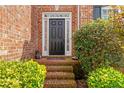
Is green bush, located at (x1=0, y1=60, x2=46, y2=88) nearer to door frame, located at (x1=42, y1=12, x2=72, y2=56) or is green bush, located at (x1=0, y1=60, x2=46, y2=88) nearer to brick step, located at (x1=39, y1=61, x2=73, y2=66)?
brick step, located at (x1=39, y1=61, x2=73, y2=66)

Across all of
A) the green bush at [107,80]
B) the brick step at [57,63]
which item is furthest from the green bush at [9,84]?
the brick step at [57,63]

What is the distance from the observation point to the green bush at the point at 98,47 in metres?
7.59

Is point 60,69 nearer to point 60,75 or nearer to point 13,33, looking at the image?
point 60,75

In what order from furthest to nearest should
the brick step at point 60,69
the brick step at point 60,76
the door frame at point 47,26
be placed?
the door frame at point 47,26
the brick step at point 60,69
the brick step at point 60,76

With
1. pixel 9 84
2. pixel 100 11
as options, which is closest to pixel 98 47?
pixel 9 84

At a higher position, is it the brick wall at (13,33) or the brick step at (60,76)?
the brick wall at (13,33)

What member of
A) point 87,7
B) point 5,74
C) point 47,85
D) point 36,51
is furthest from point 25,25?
point 5,74

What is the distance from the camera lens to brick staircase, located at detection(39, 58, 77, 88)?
7.48m

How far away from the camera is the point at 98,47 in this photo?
7660 mm

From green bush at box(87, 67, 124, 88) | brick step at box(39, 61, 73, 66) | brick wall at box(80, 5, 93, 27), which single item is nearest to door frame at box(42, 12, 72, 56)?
brick wall at box(80, 5, 93, 27)

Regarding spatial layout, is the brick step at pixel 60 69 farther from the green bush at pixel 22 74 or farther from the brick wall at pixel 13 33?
the green bush at pixel 22 74

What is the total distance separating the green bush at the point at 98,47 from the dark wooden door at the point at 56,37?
465cm

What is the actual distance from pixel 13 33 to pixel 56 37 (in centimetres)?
584

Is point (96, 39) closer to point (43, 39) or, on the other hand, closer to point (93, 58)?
point (93, 58)
